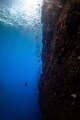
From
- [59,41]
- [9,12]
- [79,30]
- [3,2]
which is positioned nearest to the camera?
[79,30]

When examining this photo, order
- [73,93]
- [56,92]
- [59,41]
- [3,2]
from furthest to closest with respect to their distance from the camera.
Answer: [3,2] → [59,41] → [56,92] → [73,93]

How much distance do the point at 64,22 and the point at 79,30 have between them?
4.56ft

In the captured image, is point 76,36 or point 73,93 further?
point 76,36

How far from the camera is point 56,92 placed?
5734 millimetres

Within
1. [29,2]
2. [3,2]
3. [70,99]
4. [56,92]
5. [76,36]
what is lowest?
[70,99]

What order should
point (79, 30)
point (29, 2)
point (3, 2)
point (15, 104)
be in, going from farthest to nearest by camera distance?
point (15, 104) < point (3, 2) < point (29, 2) < point (79, 30)

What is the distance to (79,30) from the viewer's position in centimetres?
483

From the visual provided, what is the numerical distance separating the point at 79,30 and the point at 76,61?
60.7 inches

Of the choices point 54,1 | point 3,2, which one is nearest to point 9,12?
point 3,2

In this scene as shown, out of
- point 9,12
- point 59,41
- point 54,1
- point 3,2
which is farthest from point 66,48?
point 9,12

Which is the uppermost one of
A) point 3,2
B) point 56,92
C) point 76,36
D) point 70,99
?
point 3,2

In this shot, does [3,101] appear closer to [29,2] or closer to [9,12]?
[9,12]

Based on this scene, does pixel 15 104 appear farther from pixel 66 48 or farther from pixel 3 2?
pixel 66 48

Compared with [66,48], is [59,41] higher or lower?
higher
